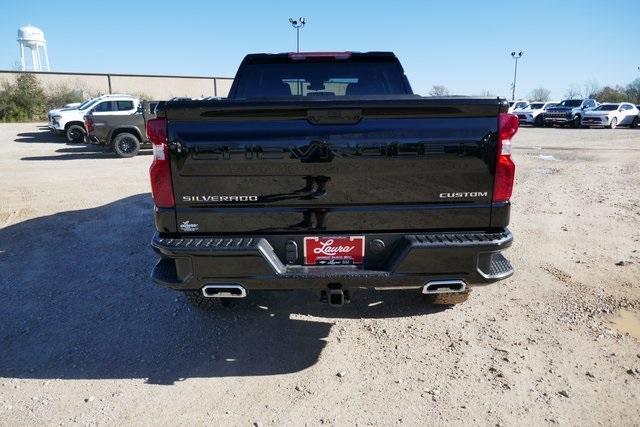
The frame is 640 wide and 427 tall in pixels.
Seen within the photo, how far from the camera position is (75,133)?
19000mm

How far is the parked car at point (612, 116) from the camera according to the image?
27.7 m

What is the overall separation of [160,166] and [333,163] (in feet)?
3.42

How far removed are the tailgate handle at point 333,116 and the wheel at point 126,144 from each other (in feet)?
43.4

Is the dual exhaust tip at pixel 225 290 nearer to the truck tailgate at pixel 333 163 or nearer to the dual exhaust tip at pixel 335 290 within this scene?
the dual exhaust tip at pixel 335 290

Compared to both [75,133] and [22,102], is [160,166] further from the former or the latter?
[22,102]

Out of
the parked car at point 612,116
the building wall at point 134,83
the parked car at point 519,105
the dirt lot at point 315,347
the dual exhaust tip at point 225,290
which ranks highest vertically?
the building wall at point 134,83

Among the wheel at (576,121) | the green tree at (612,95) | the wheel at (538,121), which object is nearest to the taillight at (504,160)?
the wheel at (576,121)

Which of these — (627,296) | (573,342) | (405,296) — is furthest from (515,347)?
(627,296)

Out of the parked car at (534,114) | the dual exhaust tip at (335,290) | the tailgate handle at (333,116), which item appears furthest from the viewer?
the parked car at (534,114)

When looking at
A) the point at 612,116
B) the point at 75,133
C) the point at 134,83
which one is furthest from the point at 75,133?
the point at 134,83

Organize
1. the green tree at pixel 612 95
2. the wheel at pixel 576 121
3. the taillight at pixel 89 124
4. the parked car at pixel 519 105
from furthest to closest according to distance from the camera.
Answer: the green tree at pixel 612 95, the parked car at pixel 519 105, the wheel at pixel 576 121, the taillight at pixel 89 124

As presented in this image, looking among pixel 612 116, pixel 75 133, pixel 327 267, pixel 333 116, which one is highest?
pixel 333 116

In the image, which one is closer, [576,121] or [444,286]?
[444,286]

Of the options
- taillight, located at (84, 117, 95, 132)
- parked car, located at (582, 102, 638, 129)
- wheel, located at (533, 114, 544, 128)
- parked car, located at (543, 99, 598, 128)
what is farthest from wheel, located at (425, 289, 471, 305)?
wheel, located at (533, 114, 544, 128)
